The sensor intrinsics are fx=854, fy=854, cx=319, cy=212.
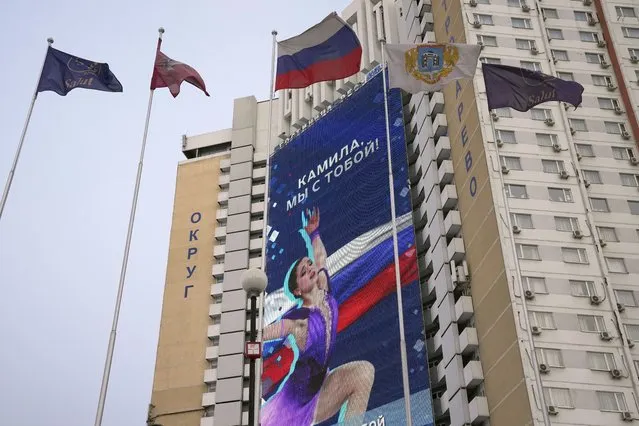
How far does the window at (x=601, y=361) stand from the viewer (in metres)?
47.6

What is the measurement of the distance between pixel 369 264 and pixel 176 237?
1145 inches

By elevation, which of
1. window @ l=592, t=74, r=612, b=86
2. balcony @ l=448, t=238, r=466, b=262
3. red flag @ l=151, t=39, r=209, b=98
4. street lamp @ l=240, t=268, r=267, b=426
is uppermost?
window @ l=592, t=74, r=612, b=86

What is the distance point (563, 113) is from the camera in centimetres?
5922

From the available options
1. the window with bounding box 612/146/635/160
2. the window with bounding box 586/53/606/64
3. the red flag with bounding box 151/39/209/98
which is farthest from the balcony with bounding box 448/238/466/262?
the red flag with bounding box 151/39/209/98

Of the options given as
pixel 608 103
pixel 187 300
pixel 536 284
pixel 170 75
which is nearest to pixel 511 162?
pixel 536 284

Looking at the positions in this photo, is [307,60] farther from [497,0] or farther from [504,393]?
[497,0]

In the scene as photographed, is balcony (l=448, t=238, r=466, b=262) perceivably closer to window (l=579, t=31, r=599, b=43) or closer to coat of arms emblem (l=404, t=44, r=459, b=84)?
window (l=579, t=31, r=599, b=43)

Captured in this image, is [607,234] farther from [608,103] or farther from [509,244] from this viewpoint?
[608,103]

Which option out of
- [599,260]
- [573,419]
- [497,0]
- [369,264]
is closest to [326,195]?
[369,264]

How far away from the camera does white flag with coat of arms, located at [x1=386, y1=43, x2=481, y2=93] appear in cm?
3806

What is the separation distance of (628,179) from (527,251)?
1065 cm

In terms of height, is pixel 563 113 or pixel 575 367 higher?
pixel 563 113

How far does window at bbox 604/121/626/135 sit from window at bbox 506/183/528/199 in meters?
9.25

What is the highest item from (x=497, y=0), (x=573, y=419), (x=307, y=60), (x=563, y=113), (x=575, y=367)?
(x=497, y=0)
